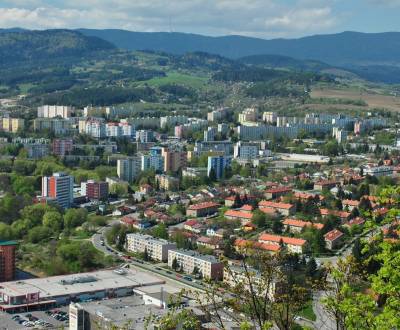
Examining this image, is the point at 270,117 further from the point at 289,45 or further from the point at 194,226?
the point at 289,45

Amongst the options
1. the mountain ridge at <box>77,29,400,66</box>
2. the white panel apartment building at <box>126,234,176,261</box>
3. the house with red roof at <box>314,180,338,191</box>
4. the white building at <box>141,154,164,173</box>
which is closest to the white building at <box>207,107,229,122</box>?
the white building at <box>141,154,164,173</box>

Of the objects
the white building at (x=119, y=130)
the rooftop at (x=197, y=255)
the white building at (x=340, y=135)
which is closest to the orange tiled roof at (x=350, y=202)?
the rooftop at (x=197, y=255)

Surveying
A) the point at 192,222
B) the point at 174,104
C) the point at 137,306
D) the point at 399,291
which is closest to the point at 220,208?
the point at 192,222

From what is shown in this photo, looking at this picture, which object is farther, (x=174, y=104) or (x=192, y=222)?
(x=174, y=104)

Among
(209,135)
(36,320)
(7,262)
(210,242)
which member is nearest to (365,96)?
(209,135)

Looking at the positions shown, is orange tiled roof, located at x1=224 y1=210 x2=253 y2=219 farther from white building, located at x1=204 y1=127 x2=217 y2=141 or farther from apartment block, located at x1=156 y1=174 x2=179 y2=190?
white building, located at x1=204 y1=127 x2=217 y2=141

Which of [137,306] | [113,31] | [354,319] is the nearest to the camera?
[354,319]

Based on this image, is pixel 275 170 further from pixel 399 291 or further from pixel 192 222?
pixel 399 291
